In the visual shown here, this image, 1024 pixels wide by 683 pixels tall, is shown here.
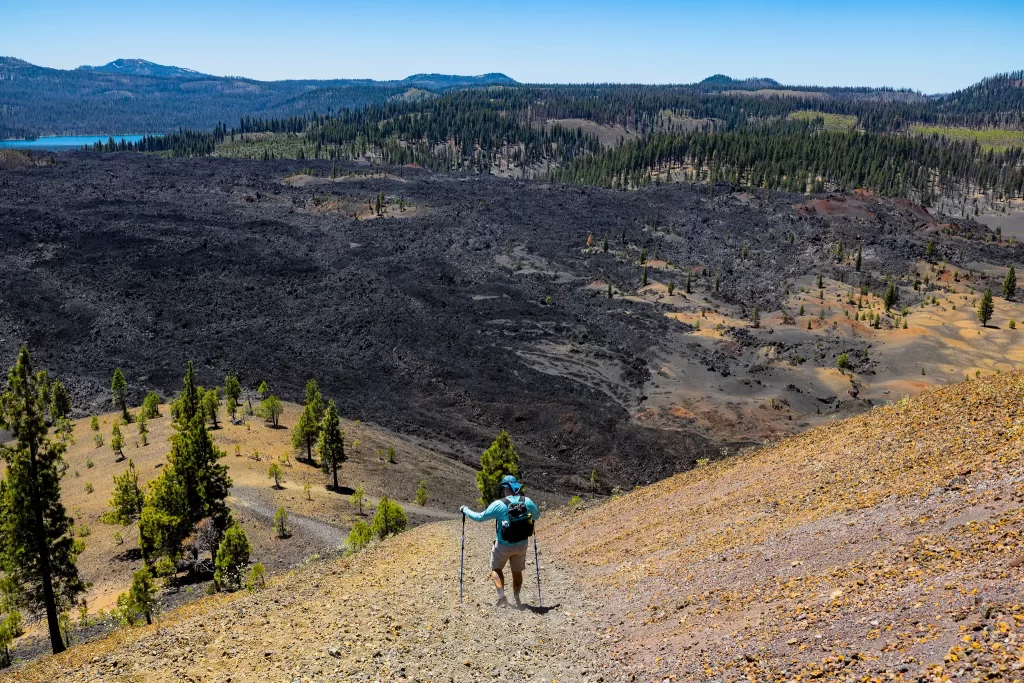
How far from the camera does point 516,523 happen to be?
1230cm

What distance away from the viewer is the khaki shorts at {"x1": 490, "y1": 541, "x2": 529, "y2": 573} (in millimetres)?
12297

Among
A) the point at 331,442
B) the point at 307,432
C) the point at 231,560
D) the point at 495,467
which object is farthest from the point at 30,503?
the point at 307,432

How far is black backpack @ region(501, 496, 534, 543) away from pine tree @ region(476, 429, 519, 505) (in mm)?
26405

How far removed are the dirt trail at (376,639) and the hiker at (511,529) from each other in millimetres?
479

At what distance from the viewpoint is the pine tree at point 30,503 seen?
22.1 meters

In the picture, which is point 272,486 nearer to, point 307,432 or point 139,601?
point 307,432

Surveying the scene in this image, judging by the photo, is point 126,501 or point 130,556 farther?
point 126,501

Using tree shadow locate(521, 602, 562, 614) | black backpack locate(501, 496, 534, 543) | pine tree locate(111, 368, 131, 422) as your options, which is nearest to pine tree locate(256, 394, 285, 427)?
pine tree locate(111, 368, 131, 422)

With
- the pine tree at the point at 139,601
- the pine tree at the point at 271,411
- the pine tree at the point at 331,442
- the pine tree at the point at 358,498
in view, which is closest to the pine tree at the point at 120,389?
the pine tree at the point at 271,411

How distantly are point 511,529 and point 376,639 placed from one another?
2772 mm

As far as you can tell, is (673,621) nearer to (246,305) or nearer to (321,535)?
(321,535)

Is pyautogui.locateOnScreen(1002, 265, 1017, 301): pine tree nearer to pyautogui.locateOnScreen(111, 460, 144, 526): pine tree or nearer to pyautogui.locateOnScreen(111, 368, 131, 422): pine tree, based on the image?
pyautogui.locateOnScreen(111, 460, 144, 526): pine tree

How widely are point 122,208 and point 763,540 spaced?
418 feet

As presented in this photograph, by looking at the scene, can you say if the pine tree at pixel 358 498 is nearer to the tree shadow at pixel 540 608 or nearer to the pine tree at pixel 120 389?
the pine tree at pixel 120 389
